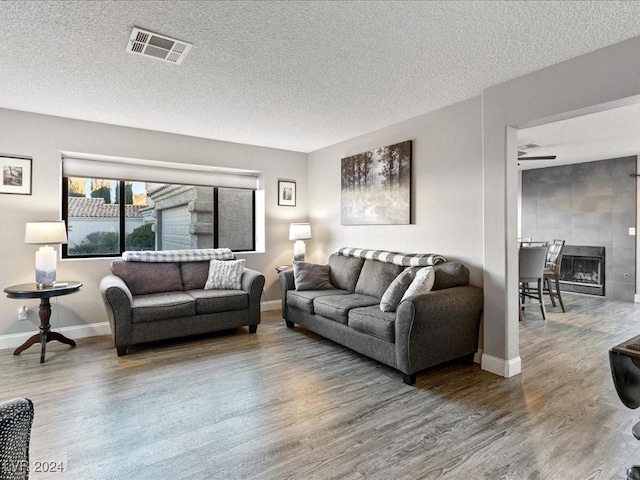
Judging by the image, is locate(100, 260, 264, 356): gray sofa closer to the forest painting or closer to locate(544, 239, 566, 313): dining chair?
the forest painting

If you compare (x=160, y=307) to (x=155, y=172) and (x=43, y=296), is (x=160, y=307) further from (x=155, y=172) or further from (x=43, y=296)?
(x=155, y=172)

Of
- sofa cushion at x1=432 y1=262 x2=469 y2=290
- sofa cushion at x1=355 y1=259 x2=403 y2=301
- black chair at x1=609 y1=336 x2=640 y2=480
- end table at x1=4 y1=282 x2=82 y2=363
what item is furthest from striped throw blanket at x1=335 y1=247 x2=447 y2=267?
end table at x1=4 y1=282 x2=82 y2=363

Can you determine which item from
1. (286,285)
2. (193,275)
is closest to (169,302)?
(193,275)

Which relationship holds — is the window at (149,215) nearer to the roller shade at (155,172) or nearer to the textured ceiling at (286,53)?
the roller shade at (155,172)

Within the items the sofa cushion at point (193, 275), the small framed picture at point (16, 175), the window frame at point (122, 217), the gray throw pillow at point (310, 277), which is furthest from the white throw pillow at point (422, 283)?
the small framed picture at point (16, 175)

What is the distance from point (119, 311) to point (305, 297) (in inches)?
73.9

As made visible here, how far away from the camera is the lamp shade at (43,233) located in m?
3.45

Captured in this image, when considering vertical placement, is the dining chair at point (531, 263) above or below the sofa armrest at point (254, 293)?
above

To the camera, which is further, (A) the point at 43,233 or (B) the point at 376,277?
(B) the point at 376,277

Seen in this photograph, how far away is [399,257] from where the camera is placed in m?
3.87

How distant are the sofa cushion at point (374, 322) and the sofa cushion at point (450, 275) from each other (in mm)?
527

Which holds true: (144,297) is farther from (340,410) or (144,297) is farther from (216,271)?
(340,410)

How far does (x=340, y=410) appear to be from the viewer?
96.2 inches

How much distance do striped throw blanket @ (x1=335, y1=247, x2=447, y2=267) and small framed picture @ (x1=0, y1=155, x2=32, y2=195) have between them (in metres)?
3.64
